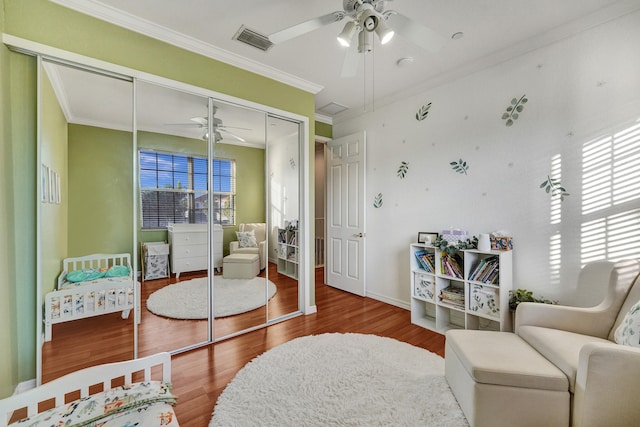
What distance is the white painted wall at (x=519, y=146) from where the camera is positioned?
6.70 ft

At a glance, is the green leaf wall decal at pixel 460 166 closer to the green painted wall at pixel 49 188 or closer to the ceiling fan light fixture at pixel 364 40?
the ceiling fan light fixture at pixel 364 40

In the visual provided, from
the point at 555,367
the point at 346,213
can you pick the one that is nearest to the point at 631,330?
the point at 555,367

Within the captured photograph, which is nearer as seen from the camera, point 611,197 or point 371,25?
point 371,25

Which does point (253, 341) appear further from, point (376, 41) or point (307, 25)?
point (376, 41)

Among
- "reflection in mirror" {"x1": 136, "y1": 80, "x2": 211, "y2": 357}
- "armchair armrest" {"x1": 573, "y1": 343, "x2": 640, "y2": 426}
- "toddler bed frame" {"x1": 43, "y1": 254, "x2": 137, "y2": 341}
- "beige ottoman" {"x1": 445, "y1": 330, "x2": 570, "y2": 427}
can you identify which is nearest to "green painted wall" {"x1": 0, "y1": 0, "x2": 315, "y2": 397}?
"toddler bed frame" {"x1": 43, "y1": 254, "x2": 137, "y2": 341}

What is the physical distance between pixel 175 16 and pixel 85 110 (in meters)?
1.04

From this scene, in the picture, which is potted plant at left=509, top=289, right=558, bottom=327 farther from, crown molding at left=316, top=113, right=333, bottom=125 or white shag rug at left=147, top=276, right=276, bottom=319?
crown molding at left=316, top=113, right=333, bottom=125

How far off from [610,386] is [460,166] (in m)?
2.12

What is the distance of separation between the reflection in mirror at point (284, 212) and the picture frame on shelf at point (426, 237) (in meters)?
1.49

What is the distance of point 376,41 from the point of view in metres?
2.37

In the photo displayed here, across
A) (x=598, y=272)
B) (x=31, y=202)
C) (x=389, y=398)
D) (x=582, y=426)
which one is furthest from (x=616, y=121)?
(x=31, y=202)

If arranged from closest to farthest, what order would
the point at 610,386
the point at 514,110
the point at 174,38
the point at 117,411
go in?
1. the point at 117,411
2. the point at 610,386
3. the point at 174,38
4. the point at 514,110

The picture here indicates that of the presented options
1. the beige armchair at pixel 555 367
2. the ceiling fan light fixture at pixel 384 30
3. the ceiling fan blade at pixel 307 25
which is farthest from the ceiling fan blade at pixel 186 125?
the beige armchair at pixel 555 367

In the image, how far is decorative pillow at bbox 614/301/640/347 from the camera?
4.44 ft
